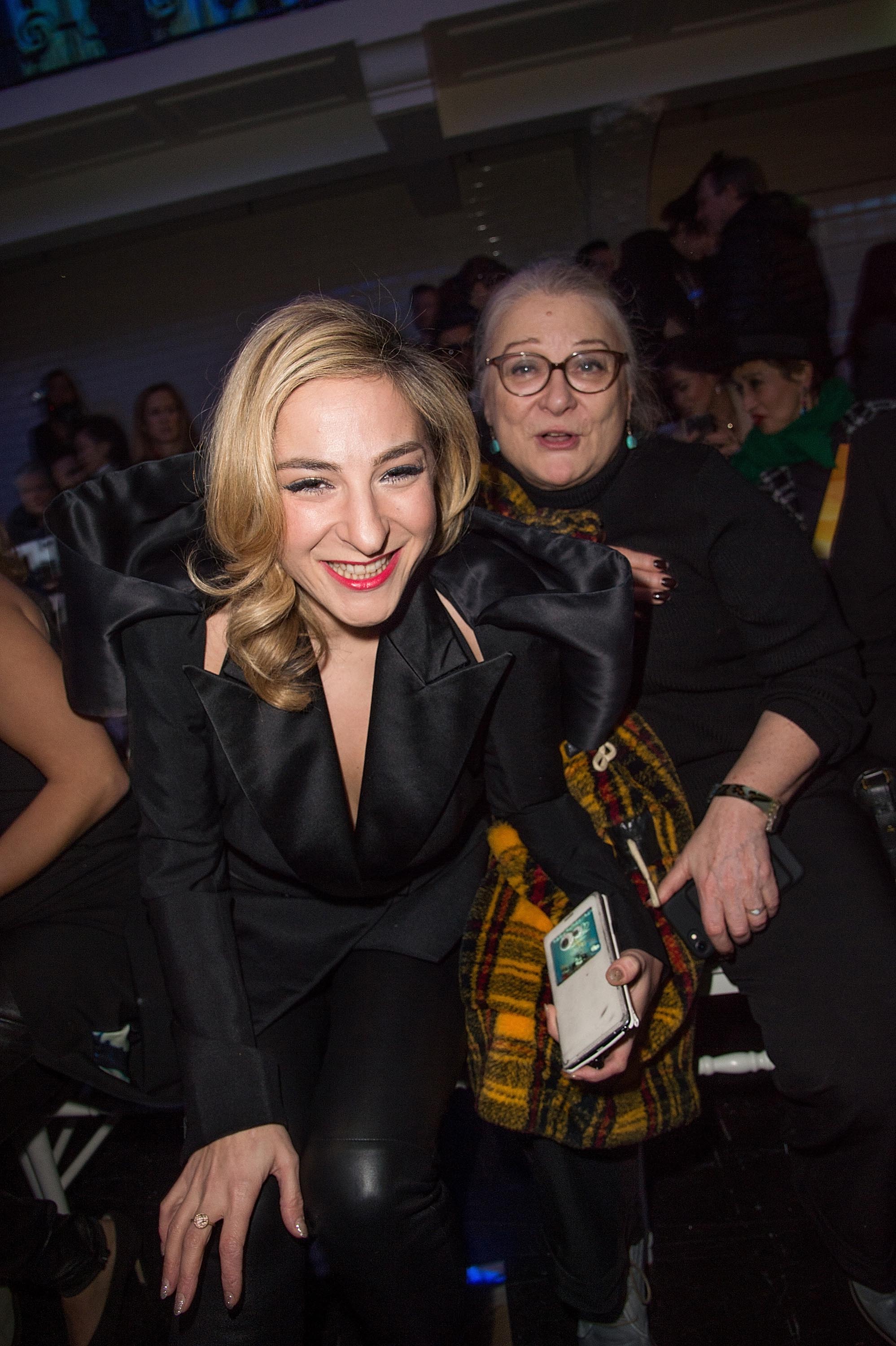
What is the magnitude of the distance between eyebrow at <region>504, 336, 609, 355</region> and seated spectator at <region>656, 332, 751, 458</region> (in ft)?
3.51

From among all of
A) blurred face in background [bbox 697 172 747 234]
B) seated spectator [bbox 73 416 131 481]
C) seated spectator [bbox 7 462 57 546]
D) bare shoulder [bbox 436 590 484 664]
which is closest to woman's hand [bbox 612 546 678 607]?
bare shoulder [bbox 436 590 484 664]

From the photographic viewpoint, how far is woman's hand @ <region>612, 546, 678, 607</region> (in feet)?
5.70

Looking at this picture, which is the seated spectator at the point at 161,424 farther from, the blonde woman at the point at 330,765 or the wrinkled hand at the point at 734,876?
the wrinkled hand at the point at 734,876

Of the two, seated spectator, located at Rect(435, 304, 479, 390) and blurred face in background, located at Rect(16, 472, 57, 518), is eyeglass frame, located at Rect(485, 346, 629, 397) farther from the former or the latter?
blurred face in background, located at Rect(16, 472, 57, 518)

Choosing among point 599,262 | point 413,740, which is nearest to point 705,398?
point 599,262

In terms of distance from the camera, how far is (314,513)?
137 cm

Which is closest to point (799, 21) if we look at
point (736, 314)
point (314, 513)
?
point (736, 314)

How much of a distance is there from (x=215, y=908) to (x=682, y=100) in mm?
7810

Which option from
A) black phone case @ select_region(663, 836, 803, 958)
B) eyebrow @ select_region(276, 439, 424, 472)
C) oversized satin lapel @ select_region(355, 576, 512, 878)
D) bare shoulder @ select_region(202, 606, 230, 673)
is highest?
eyebrow @ select_region(276, 439, 424, 472)

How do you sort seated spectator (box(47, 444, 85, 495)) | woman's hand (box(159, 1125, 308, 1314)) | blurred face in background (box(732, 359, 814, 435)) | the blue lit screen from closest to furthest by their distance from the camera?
woman's hand (box(159, 1125, 308, 1314)), blurred face in background (box(732, 359, 814, 435)), the blue lit screen, seated spectator (box(47, 444, 85, 495))

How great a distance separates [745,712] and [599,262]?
4.71ft

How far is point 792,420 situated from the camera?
9.34 ft

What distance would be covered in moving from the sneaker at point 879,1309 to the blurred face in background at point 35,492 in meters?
6.79

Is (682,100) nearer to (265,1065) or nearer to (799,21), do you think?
(799,21)
